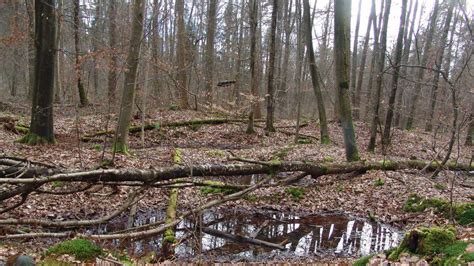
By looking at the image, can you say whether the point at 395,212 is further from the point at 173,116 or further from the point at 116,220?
the point at 173,116

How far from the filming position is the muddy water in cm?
605

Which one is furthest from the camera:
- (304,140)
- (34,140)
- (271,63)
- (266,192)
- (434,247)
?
(304,140)

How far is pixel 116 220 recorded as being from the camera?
716cm

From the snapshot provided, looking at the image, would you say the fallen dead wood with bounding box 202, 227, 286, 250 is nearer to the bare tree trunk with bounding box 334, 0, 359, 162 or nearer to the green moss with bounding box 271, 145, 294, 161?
the green moss with bounding box 271, 145, 294, 161

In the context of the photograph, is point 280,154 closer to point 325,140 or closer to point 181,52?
point 325,140

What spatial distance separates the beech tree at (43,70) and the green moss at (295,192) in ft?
23.6

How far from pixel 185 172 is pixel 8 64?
26860 millimetres

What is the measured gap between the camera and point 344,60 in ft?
33.9

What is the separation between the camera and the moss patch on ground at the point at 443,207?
6.21 meters

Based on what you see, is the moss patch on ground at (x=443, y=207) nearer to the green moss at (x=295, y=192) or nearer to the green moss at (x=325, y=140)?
the green moss at (x=295, y=192)

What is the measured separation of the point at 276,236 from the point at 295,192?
2448mm

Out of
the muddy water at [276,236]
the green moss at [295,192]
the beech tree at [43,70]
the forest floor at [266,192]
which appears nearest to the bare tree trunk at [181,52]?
the forest floor at [266,192]

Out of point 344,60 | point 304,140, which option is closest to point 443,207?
point 344,60

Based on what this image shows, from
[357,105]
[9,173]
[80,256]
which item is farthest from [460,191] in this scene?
[357,105]
